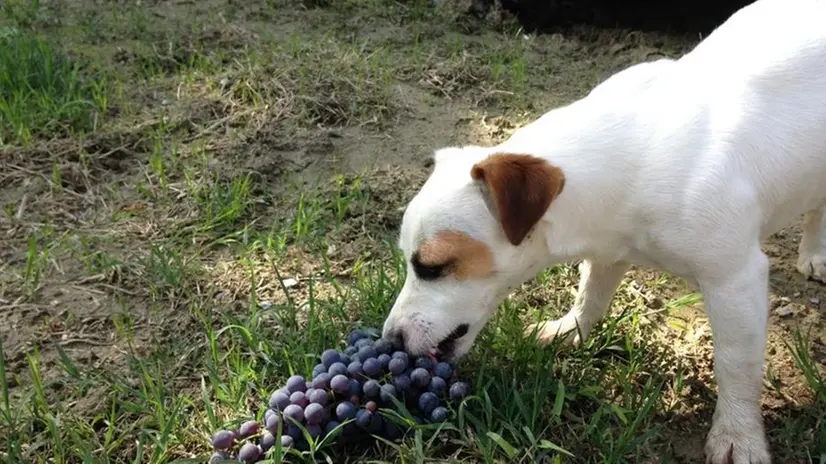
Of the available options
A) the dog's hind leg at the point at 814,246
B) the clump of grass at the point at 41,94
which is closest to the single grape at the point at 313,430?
the dog's hind leg at the point at 814,246

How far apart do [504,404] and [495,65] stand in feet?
9.78

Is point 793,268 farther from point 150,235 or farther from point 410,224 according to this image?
point 150,235

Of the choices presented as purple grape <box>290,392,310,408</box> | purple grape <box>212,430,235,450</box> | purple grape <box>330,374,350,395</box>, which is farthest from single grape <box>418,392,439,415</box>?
purple grape <box>212,430,235,450</box>

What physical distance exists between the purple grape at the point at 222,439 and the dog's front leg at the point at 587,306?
3.68ft

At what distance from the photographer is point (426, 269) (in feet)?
7.76

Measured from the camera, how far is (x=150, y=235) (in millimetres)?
3521

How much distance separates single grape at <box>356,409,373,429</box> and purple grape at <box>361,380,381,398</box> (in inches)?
2.2

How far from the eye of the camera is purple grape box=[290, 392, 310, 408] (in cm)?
233

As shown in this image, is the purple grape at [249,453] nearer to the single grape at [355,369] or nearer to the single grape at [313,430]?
the single grape at [313,430]

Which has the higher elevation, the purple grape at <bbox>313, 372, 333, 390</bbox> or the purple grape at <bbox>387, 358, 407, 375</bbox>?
the purple grape at <bbox>387, 358, 407, 375</bbox>

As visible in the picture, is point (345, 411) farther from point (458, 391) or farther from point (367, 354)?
point (458, 391)

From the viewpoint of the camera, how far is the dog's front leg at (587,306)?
2828mm

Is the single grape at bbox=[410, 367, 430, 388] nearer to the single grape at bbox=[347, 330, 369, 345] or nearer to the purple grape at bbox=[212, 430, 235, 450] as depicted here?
the single grape at bbox=[347, 330, 369, 345]

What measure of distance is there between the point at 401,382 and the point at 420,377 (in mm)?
60
